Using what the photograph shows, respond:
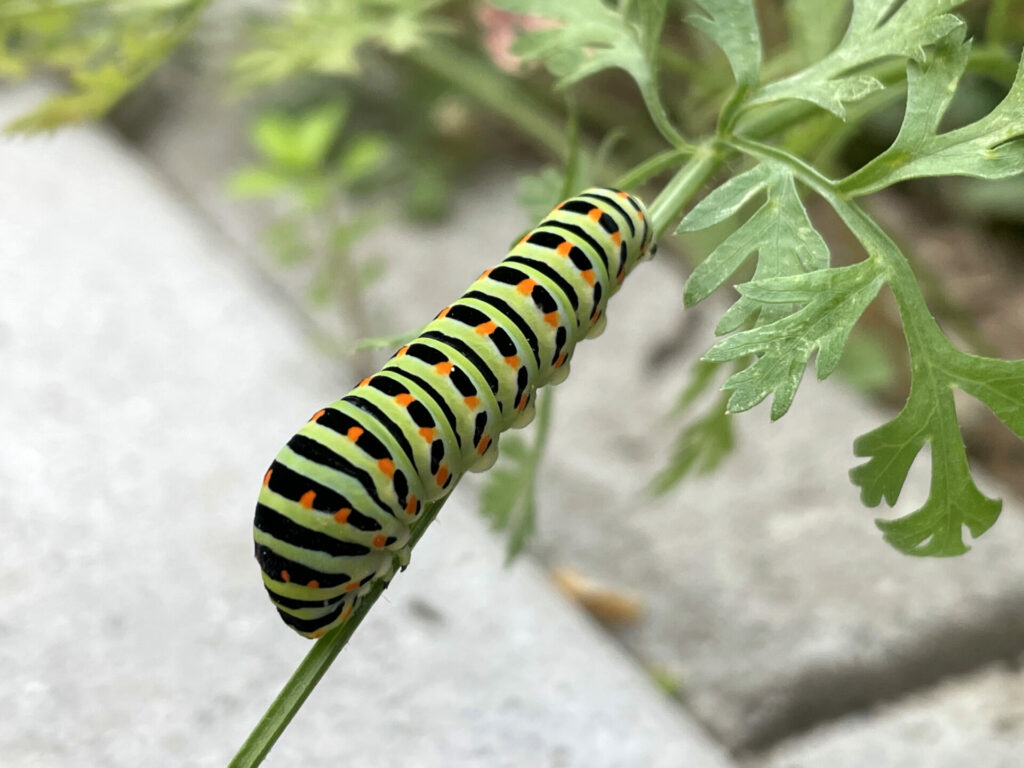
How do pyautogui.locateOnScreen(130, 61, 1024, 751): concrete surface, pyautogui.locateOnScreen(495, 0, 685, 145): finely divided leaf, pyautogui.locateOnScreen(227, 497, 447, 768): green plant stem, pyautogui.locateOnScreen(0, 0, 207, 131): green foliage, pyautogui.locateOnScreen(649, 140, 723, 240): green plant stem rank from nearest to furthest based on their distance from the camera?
pyautogui.locateOnScreen(227, 497, 447, 768): green plant stem
pyautogui.locateOnScreen(649, 140, 723, 240): green plant stem
pyautogui.locateOnScreen(495, 0, 685, 145): finely divided leaf
pyautogui.locateOnScreen(0, 0, 207, 131): green foliage
pyautogui.locateOnScreen(130, 61, 1024, 751): concrete surface

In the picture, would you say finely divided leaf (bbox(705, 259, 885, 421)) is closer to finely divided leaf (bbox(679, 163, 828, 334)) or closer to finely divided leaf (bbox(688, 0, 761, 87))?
finely divided leaf (bbox(679, 163, 828, 334))

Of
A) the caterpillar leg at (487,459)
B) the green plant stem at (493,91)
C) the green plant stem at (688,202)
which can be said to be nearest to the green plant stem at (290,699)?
the green plant stem at (688,202)

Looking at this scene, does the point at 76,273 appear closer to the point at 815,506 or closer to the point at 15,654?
the point at 15,654

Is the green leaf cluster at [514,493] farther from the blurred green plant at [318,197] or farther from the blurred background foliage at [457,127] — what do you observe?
the blurred green plant at [318,197]

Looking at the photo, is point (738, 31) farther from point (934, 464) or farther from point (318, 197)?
point (318, 197)

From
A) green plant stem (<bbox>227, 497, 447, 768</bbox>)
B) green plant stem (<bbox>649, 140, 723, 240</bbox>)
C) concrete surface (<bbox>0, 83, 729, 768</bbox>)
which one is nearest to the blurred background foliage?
concrete surface (<bbox>0, 83, 729, 768</bbox>)

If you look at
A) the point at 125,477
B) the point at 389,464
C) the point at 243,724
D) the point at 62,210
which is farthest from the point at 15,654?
the point at 62,210

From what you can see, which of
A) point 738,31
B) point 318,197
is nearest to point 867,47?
point 738,31
